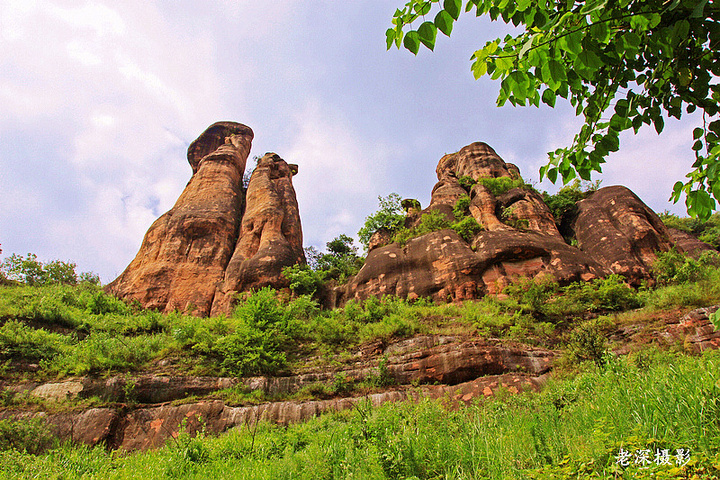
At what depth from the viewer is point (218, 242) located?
2583 centimetres

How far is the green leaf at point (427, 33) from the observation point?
2014mm

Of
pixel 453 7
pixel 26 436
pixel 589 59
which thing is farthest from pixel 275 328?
pixel 589 59

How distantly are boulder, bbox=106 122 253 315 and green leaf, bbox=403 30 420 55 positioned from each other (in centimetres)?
2242

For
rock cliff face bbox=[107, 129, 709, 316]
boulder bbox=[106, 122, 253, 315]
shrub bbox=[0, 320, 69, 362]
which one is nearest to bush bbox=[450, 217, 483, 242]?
rock cliff face bbox=[107, 129, 709, 316]

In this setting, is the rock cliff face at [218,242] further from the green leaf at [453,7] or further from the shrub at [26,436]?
the green leaf at [453,7]

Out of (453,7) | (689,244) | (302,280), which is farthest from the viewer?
(689,244)

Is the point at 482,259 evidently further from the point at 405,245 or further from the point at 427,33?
the point at 427,33

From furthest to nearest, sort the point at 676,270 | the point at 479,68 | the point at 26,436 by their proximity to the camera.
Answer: the point at 676,270 < the point at 26,436 < the point at 479,68

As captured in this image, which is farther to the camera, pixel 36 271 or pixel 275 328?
pixel 36 271

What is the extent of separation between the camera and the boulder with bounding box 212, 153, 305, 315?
21672 mm

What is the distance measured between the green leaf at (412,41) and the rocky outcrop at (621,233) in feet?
63.7

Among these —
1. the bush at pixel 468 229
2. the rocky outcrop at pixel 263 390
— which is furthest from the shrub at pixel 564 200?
the rocky outcrop at pixel 263 390

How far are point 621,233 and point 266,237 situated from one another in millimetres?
21895

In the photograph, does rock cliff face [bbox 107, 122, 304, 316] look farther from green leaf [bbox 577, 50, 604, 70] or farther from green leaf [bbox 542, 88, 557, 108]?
green leaf [bbox 577, 50, 604, 70]
